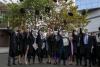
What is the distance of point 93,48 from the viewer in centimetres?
1959

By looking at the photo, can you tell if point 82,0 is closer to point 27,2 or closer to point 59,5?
point 59,5

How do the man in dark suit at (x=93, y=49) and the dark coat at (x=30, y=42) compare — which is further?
the man in dark suit at (x=93, y=49)

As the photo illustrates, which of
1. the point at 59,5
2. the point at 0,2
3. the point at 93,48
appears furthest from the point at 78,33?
the point at 0,2

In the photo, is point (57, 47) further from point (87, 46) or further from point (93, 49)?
point (93, 49)

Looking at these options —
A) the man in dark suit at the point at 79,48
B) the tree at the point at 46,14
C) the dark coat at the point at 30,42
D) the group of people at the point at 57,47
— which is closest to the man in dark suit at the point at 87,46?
the group of people at the point at 57,47

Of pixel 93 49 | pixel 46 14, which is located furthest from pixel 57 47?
pixel 46 14

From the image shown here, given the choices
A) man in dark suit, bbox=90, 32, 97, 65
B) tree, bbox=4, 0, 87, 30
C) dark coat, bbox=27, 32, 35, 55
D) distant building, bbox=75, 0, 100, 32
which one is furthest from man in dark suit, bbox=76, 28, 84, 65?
distant building, bbox=75, 0, 100, 32

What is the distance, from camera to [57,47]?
19.3 metres

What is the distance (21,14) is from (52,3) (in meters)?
2.74

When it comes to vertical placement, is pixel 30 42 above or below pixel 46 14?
below

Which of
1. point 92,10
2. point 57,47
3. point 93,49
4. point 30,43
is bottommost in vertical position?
point 93,49

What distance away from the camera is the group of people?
18797 mm

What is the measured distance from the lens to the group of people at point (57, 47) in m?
18.8

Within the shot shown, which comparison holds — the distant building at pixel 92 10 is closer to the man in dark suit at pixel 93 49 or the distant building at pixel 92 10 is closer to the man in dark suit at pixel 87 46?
the man in dark suit at pixel 93 49
